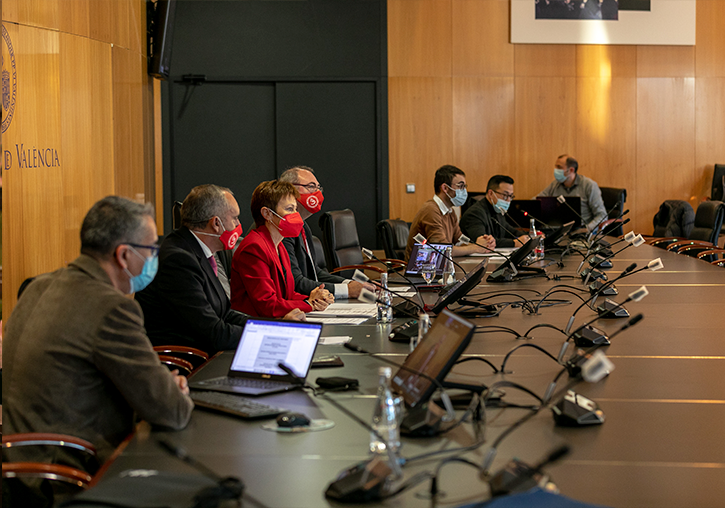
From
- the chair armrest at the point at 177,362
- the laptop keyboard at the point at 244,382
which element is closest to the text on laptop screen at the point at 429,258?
the chair armrest at the point at 177,362

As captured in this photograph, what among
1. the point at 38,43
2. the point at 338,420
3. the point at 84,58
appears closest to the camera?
the point at 338,420

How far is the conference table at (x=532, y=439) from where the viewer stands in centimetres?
135

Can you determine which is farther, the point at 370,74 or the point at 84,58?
the point at 370,74

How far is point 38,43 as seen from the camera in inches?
185

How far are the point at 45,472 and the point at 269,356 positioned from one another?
0.72 metres

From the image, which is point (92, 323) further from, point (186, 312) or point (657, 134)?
point (657, 134)

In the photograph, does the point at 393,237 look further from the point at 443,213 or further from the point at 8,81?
the point at 8,81

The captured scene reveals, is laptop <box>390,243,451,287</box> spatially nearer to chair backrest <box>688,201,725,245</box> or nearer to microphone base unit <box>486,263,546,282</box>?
microphone base unit <box>486,263,546,282</box>

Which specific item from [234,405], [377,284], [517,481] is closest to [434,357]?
[234,405]

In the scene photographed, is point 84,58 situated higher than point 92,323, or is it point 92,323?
point 84,58

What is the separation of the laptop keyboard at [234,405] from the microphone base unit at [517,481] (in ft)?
2.26

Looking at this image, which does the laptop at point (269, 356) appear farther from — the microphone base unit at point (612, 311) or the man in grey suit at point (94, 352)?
the microphone base unit at point (612, 311)

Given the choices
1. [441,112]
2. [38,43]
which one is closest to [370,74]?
[441,112]

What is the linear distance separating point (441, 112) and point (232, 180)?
2.68m
